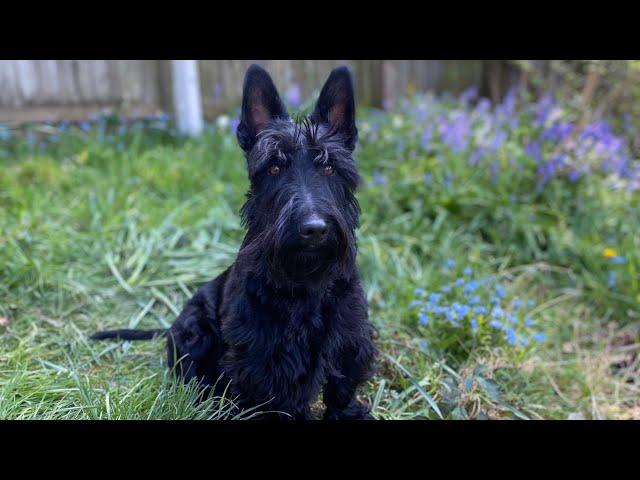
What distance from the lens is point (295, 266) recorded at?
227cm

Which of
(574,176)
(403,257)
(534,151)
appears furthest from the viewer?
(534,151)

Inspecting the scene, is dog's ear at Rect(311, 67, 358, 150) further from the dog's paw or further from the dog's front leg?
the dog's paw

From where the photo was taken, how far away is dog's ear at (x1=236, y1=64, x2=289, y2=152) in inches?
92.5

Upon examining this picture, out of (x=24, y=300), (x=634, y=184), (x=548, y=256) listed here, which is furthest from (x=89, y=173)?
(x=634, y=184)

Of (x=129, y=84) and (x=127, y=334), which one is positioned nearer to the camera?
(x=127, y=334)

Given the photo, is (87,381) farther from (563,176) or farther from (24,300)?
(563,176)

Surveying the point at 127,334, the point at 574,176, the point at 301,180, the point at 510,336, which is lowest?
the point at 510,336

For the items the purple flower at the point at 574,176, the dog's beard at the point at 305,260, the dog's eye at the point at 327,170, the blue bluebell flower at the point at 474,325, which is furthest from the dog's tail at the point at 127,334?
the purple flower at the point at 574,176

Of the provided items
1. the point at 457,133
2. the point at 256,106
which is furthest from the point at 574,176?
the point at 256,106

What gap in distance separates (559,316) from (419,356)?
1419 millimetres

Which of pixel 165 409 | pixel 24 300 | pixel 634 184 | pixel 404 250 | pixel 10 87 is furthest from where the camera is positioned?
pixel 10 87

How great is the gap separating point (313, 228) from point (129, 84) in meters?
5.50

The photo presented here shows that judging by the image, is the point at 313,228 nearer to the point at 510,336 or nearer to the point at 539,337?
the point at 510,336
